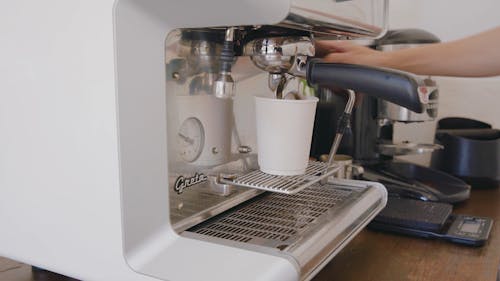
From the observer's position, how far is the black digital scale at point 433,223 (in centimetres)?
61

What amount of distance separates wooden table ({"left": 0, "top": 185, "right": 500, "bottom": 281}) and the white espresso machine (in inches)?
2.2

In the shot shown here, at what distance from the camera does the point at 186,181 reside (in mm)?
450

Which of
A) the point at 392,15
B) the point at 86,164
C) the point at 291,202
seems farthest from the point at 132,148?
the point at 392,15

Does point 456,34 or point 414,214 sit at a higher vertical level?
point 456,34

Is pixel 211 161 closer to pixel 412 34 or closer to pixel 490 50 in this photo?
pixel 490 50

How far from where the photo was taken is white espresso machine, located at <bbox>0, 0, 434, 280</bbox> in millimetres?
358

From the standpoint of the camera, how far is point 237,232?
1.45ft

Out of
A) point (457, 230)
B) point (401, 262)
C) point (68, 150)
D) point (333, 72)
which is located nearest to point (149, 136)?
point (68, 150)

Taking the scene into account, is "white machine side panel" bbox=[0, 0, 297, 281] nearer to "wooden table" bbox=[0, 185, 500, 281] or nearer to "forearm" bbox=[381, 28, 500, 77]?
"wooden table" bbox=[0, 185, 500, 281]

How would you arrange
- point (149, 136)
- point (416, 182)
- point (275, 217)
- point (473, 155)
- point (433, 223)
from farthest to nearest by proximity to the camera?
point (473, 155) → point (416, 182) → point (433, 223) → point (275, 217) → point (149, 136)

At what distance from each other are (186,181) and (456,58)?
46 centimetres

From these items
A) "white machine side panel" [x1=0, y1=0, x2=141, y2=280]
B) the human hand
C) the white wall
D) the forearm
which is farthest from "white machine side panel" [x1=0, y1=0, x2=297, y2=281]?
the white wall

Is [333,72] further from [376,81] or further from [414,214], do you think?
[414,214]

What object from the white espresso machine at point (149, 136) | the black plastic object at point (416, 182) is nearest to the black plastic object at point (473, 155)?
the black plastic object at point (416, 182)
